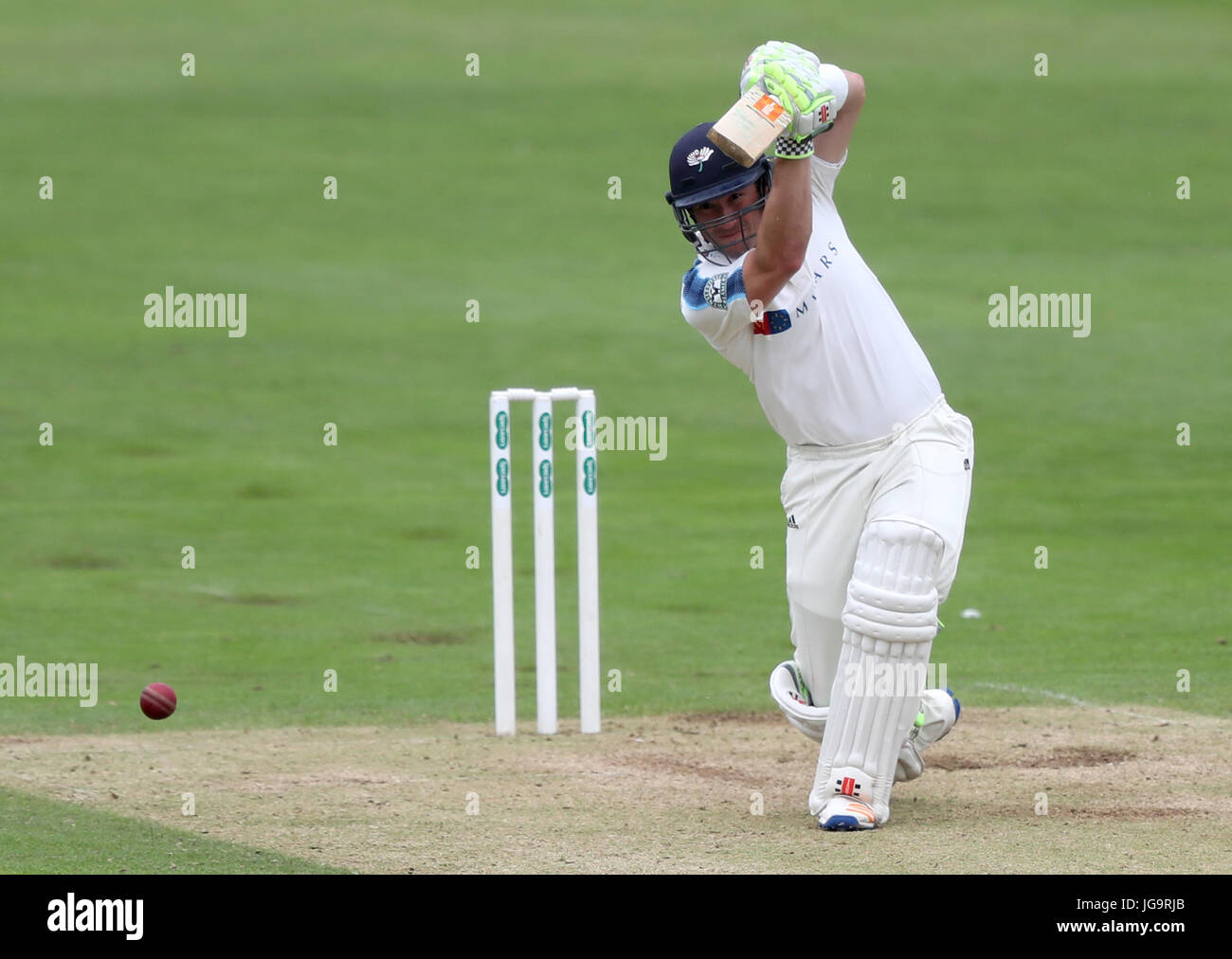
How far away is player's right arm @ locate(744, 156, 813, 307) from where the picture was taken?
6.02m

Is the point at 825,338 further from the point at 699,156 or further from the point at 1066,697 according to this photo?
the point at 1066,697

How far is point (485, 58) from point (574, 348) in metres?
12.1

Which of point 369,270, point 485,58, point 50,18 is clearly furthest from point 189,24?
point 369,270

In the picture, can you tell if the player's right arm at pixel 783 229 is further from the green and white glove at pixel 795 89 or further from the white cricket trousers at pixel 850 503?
the white cricket trousers at pixel 850 503

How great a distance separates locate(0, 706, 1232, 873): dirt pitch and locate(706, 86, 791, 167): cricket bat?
2.13 meters

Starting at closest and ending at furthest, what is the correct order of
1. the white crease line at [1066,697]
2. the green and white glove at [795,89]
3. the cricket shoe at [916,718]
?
the green and white glove at [795,89] → the cricket shoe at [916,718] → the white crease line at [1066,697]

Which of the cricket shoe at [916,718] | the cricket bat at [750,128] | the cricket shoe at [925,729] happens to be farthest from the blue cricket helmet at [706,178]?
the cricket shoe at [925,729]

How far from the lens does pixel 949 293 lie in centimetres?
2220

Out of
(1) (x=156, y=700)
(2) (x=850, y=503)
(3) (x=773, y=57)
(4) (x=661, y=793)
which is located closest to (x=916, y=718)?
(2) (x=850, y=503)

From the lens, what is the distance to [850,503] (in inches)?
253

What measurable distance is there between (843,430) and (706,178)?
94 cm

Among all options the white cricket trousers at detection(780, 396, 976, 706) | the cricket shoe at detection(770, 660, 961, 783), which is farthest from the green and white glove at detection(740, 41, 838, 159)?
the cricket shoe at detection(770, 660, 961, 783)

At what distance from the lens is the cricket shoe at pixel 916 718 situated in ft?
22.2

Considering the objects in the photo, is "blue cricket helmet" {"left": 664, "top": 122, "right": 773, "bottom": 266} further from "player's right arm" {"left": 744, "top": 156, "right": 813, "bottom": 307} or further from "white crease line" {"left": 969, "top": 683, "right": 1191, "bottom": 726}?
"white crease line" {"left": 969, "top": 683, "right": 1191, "bottom": 726}
